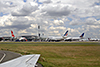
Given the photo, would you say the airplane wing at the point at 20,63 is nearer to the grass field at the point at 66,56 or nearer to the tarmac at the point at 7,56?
the grass field at the point at 66,56

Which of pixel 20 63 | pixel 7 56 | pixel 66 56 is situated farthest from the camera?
pixel 66 56

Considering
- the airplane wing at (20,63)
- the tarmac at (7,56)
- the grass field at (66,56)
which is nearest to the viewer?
the airplane wing at (20,63)

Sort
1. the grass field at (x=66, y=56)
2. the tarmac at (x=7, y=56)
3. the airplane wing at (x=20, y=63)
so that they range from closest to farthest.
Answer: the airplane wing at (x=20, y=63) → the grass field at (x=66, y=56) → the tarmac at (x=7, y=56)

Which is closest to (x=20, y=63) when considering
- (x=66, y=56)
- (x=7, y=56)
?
(x=7, y=56)

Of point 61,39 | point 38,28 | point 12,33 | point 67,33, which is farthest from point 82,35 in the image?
point 12,33

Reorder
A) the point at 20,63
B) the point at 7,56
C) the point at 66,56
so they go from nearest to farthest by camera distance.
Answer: the point at 20,63 < the point at 7,56 < the point at 66,56

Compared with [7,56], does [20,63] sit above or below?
above

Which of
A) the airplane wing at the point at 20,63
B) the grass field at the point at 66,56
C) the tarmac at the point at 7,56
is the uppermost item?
the airplane wing at the point at 20,63

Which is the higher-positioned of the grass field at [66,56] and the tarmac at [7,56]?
the tarmac at [7,56]

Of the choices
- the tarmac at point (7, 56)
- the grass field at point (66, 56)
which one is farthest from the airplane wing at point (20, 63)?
the tarmac at point (7, 56)

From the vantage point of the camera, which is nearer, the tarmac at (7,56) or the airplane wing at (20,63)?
the airplane wing at (20,63)

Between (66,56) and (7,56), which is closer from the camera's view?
(7,56)

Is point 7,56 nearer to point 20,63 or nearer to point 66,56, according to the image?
point 20,63

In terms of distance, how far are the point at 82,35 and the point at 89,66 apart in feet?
405
